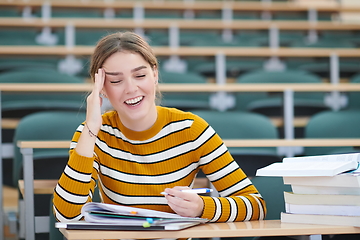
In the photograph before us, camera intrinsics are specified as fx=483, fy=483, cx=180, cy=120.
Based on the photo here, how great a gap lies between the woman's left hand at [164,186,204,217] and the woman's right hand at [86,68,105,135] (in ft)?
0.80

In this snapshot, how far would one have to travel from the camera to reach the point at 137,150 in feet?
4.12

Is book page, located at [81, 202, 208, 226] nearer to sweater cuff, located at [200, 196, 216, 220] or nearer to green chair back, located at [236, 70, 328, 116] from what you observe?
sweater cuff, located at [200, 196, 216, 220]

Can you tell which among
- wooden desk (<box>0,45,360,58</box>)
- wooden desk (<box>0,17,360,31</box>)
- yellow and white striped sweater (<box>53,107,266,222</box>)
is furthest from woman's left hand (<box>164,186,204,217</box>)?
wooden desk (<box>0,17,360,31</box>)

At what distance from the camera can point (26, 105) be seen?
2.33m

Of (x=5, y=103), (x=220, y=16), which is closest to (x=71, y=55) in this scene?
(x=5, y=103)

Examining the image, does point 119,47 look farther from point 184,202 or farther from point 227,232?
point 227,232

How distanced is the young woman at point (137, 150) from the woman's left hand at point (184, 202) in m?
0.05

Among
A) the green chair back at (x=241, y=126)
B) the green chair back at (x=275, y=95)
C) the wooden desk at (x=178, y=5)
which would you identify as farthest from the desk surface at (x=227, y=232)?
the wooden desk at (x=178, y=5)

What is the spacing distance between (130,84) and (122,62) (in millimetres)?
58

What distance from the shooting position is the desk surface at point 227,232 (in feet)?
Result: 2.95

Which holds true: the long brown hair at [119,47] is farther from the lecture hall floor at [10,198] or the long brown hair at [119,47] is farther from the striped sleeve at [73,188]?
the lecture hall floor at [10,198]

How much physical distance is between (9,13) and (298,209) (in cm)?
355

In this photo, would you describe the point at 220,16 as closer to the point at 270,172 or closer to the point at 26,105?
the point at 26,105

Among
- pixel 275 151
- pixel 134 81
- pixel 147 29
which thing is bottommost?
pixel 275 151
